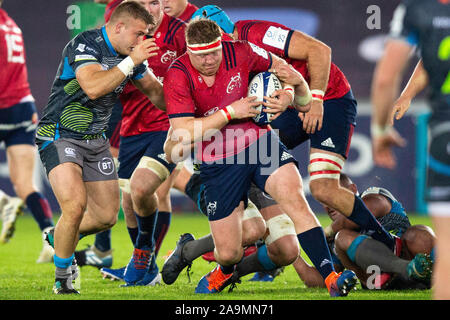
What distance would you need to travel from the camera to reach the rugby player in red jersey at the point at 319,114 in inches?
227

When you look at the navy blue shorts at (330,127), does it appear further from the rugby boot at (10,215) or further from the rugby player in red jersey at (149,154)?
the rugby boot at (10,215)

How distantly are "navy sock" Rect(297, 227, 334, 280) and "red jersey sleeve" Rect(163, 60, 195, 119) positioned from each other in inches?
44.1

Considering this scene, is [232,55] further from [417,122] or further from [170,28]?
[417,122]

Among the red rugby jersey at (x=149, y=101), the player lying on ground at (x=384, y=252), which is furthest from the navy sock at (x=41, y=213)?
the player lying on ground at (x=384, y=252)

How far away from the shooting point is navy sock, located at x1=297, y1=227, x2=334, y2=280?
5.03m

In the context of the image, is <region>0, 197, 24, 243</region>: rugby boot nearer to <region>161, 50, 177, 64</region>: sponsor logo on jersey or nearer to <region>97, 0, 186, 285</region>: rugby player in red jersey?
<region>97, 0, 186, 285</region>: rugby player in red jersey

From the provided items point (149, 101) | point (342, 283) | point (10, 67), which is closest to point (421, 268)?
point (342, 283)

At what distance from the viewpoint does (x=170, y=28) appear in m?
6.49

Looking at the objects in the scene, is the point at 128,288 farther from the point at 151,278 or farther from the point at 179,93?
the point at 179,93

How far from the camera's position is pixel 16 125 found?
8.42 metres

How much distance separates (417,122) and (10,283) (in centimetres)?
863

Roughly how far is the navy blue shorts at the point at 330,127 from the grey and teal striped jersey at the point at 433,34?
2753mm

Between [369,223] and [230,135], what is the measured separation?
1264 millimetres
